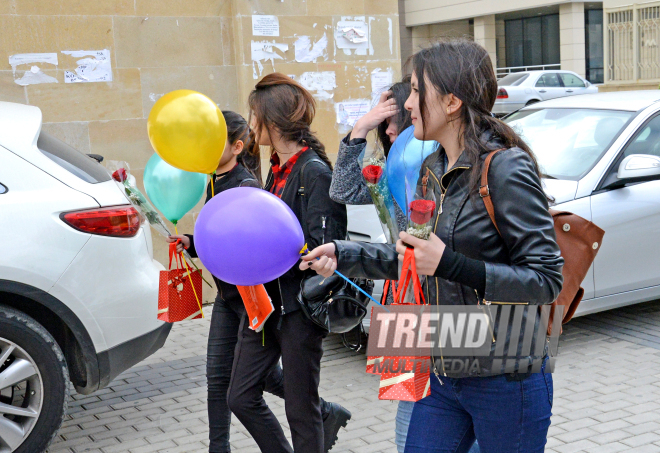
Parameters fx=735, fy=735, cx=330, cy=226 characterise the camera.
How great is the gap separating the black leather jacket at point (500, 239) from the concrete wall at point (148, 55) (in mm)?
4709

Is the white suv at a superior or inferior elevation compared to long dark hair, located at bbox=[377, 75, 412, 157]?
inferior

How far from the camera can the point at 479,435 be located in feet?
7.04

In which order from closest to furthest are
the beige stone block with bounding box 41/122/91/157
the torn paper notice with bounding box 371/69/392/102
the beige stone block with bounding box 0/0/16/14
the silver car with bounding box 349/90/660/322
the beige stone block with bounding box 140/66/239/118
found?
the silver car with bounding box 349/90/660/322 → the beige stone block with bounding box 0/0/16/14 → the beige stone block with bounding box 41/122/91/157 → the beige stone block with bounding box 140/66/239/118 → the torn paper notice with bounding box 371/69/392/102

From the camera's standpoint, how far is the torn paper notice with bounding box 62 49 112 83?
Result: 6223mm

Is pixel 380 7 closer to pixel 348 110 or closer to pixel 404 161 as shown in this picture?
pixel 348 110

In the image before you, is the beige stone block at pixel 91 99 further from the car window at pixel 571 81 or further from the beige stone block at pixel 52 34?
the car window at pixel 571 81

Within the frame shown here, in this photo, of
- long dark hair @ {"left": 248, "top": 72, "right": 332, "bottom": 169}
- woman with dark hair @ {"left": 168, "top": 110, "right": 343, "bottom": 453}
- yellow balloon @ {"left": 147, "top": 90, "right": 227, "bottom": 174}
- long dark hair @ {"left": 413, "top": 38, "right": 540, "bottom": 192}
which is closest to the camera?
long dark hair @ {"left": 413, "top": 38, "right": 540, "bottom": 192}

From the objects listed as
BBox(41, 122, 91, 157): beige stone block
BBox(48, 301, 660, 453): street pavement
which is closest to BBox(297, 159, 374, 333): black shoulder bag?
BBox(48, 301, 660, 453): street pavement

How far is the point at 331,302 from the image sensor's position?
2791 mm

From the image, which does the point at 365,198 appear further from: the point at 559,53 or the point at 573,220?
the point at 559,53

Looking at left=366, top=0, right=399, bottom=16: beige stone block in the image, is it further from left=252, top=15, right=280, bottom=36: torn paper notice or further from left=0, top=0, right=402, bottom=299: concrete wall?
left=252, top=15, right=280, bottom=36: torn paper notice

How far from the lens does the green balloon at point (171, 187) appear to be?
3.52 metres

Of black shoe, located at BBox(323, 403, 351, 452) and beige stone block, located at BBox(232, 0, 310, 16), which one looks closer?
black shoe, located at BBox(323, 403, 351, 452)

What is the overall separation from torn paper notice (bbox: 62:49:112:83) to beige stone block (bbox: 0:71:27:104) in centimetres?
37
